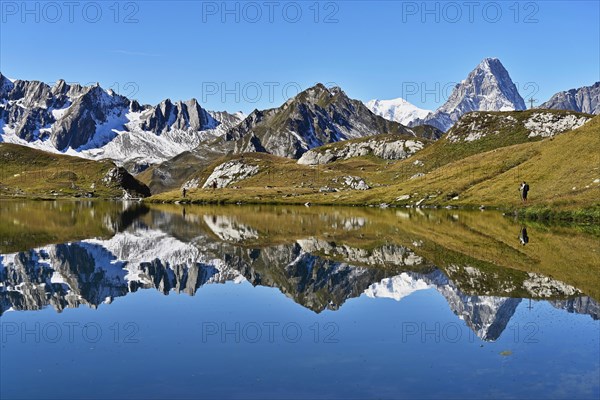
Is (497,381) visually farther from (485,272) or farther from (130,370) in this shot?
(485,272)

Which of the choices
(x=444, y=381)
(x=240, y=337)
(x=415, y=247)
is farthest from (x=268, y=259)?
(x=444, y=381)

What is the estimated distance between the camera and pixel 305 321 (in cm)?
3130

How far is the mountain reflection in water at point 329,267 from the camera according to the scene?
36000 millimetres

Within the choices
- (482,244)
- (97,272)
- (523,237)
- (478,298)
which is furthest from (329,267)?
(523,237)

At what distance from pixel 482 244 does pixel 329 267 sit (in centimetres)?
1965

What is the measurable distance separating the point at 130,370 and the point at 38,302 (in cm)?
1616

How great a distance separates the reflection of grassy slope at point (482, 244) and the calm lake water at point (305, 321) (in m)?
0.30

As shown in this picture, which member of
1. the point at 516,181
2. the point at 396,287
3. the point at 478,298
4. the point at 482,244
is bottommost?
the point at 478,298

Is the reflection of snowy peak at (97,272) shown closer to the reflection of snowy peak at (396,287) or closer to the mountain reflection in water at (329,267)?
the mountain reflection in water at (329,267)

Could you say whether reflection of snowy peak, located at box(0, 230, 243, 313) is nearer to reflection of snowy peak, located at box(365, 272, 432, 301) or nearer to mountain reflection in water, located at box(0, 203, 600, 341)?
mountain reflection in water, located at box(0, 203, 600, 341)

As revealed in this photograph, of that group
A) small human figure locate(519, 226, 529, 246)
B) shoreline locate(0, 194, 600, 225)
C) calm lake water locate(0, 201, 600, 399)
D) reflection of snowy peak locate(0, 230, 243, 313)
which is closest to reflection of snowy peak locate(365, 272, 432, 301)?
calm lake water locate(0, 201, 600, 399)

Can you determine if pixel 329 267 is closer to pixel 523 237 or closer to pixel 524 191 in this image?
pixel 523 237

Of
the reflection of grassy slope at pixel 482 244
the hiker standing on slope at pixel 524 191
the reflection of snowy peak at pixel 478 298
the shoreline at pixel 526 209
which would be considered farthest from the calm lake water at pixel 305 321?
the hiker standing on slope at pixel 524 191

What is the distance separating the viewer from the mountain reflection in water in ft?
118
